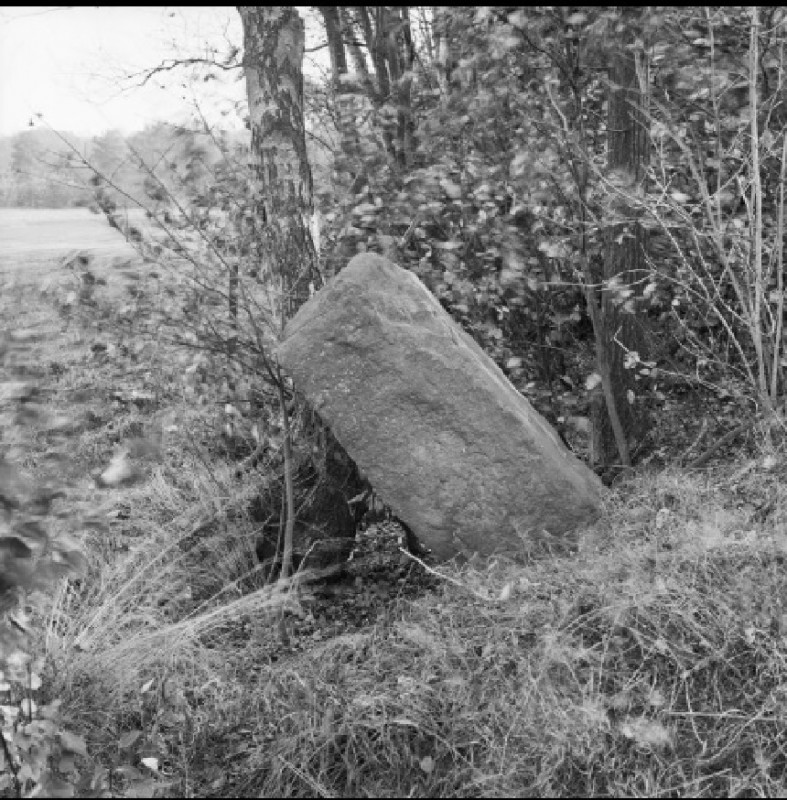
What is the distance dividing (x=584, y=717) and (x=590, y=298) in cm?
246

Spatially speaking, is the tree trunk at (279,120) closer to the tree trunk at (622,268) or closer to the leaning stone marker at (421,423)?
the leaning stone marker at (421,423)

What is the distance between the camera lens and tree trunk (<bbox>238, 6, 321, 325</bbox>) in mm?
4742

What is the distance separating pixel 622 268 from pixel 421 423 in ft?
5.30

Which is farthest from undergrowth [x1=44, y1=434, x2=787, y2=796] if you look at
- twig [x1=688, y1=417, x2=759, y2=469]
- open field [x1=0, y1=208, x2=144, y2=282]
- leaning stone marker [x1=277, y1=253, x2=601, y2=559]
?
open field [x1=0, y1=208, x2=144, y2=282]

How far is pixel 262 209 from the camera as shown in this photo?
4.80 m

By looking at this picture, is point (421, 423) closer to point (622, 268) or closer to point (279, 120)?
point (622, 268)

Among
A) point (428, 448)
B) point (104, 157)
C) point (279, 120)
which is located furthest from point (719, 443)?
point (104, 157)

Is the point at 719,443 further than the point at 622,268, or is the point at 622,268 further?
the point at 622,268

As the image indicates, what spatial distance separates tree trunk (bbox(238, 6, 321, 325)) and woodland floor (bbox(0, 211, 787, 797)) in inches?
60.5

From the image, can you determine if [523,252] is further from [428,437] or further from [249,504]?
[249,504]

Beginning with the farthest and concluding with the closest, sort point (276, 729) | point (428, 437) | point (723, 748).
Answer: point (428, 437), point (276, 729), point (723, 748)

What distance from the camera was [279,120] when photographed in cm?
494

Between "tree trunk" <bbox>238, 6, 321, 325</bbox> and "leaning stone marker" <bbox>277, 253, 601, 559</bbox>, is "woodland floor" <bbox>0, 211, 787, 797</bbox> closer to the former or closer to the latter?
"leaning stone marker" <bbox>277, 253, 601, 559</bbox>

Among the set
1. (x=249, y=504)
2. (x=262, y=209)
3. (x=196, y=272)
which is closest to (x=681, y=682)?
(x=249, y=504)
